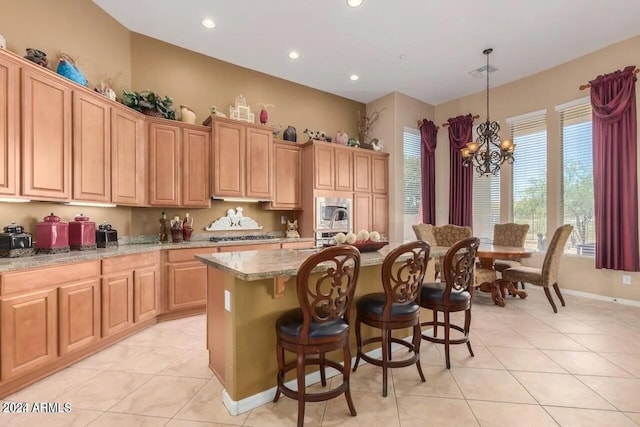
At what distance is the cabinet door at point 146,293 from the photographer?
319 centimetres

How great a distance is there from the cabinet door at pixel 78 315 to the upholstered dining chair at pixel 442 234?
4488mm

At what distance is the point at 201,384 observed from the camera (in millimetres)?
2250

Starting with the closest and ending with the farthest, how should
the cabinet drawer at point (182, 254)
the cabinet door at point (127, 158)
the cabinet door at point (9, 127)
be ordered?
the cabinet door at point (9, 127) → the cabinet door at point (127, 158) → the cabinet drawer at point (182, 254)

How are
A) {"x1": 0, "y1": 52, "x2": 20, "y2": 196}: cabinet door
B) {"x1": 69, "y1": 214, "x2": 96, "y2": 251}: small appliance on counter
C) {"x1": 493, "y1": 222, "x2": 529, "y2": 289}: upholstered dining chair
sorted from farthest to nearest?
{"x1": 493, "y1": 222, "x2": 529, "y2": 289}: upholstered dining chair, {"x1": 69, "y1": 214, "x2": 96, "y2": 251}: small appliance on counter, {"x1": 0, "y1": 52, "x2": 20, "y2": 196}: cabinet door

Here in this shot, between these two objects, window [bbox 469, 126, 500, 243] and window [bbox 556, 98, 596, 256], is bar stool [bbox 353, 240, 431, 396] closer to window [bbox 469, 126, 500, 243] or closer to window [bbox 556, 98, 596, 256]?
window [bbox 556, 98, 596, 256]

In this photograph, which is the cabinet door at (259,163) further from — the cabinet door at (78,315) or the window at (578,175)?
the window at (578,175)

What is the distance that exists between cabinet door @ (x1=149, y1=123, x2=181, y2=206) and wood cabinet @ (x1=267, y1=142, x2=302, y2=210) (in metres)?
1.46

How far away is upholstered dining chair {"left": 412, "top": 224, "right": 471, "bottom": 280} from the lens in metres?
5.13

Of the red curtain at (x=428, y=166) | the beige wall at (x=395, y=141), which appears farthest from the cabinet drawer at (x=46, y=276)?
the red curtain at (x=428, y=166)

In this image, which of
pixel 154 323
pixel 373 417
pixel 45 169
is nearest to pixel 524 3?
pixel 373 417

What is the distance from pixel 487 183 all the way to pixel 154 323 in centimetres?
592

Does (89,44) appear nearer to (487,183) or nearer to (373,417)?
(373,417)

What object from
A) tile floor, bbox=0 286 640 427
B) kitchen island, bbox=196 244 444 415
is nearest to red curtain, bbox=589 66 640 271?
tile floor, bbox=0 286 640 427

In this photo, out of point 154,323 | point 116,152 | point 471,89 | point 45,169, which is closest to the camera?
point 45,169
